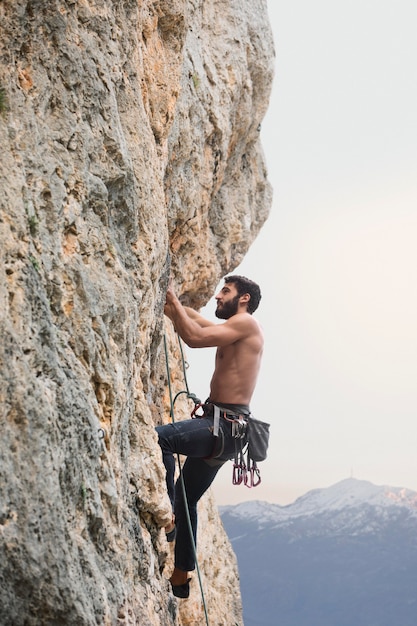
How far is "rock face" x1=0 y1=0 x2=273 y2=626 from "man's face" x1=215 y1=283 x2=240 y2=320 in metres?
0.82

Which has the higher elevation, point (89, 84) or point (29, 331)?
point (89, 84)

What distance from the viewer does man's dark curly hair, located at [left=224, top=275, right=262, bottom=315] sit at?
29.4 ft

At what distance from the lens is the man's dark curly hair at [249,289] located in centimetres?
896

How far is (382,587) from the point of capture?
159750mm

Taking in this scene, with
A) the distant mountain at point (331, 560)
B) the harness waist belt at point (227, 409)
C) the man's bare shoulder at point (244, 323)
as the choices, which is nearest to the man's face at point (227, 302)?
the man's bare shoulder at point (244, 323)

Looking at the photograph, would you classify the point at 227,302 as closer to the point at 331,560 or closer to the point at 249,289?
the point at 249,289

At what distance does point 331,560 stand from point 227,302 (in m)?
171

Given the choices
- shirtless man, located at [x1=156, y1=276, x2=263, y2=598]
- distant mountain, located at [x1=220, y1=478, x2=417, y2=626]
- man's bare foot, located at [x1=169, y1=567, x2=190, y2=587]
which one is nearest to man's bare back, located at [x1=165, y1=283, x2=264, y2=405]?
shirtless man, located at [x1=156, y1=276, x2=263, y2=598]

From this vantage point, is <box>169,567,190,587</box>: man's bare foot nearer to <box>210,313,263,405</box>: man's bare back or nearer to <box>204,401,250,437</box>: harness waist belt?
<box>204,401,250,437</box>: harness waist belt

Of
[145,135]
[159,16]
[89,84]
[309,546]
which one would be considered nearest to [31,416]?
[89,84]

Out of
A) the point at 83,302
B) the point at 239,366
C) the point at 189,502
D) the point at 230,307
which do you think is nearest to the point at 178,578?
the point at 189,502

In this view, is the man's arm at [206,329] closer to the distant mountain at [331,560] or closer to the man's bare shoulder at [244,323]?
the man's bare shoulder at [244,323]

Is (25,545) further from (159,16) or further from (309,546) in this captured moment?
(309,546)

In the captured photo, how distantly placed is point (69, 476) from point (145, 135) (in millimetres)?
3495
